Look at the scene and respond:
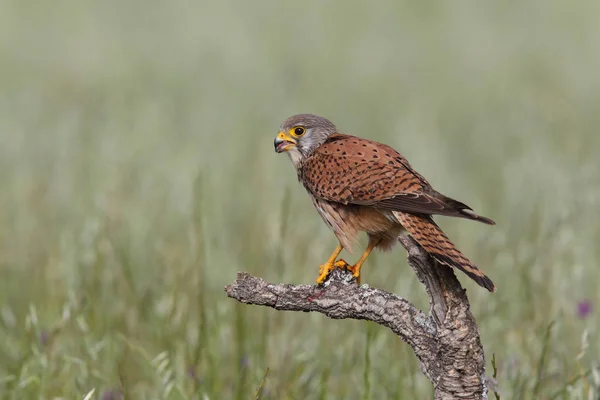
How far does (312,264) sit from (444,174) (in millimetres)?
2513

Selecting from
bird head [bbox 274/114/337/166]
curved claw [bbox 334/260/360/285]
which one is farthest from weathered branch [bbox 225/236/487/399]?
bird head [bbox 274/114/337/166]

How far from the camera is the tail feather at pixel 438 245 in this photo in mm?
2836

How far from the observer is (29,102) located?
475 inches

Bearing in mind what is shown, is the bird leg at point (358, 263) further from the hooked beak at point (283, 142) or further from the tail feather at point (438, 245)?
the hooked beak at point (283, 142)

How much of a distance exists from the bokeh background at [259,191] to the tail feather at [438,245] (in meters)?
0.54

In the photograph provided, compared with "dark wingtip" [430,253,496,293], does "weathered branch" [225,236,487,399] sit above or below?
below

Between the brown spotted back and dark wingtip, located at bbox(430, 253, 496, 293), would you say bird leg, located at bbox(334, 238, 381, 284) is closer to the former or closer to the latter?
the brown spotted back

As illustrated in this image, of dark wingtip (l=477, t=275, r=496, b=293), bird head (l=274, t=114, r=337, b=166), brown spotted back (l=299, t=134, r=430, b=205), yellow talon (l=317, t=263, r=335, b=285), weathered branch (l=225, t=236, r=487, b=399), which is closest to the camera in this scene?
dark wingtip (l=477, t=275, r=496, b=293)

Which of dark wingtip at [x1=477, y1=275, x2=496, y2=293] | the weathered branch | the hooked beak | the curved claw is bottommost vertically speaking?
the weathered branch

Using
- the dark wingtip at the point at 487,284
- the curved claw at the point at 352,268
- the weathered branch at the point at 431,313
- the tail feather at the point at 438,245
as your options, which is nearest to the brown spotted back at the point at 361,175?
the tail feather at the point at 438,245

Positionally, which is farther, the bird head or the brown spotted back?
the bird head

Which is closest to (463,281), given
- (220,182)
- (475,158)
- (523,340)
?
(523,340)

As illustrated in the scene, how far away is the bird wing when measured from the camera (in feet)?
11.1

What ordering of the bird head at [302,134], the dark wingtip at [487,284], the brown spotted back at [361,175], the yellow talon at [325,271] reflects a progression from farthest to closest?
the bird head at [302,134] → the brown spotted back at [361,175] → the yellow talon at [325,271] → the dark wingtip at [487,284]
